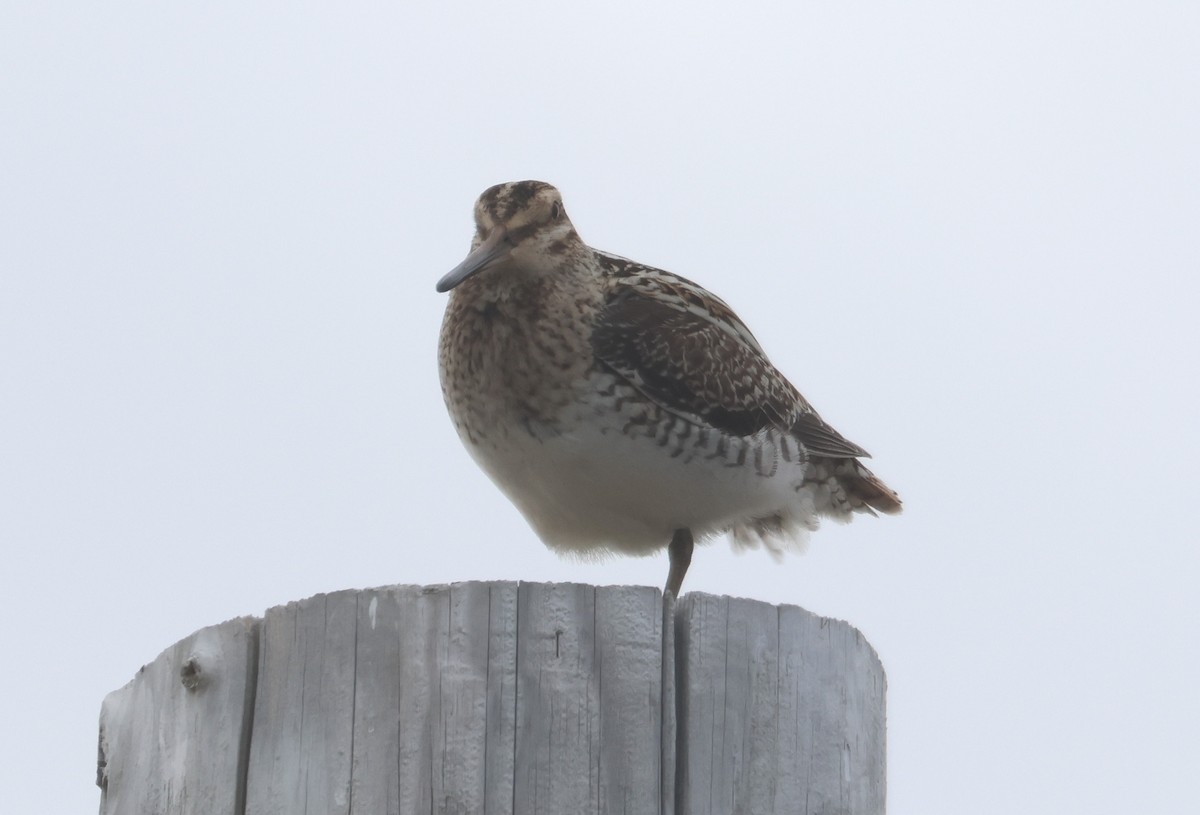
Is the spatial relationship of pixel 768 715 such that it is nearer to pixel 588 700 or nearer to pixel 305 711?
pixel 588 700

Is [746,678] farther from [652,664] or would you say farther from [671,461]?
[671,461]

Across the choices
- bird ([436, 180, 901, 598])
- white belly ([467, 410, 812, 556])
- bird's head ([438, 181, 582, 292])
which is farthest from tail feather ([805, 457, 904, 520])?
bird's head ([438, 181, 582, 292])

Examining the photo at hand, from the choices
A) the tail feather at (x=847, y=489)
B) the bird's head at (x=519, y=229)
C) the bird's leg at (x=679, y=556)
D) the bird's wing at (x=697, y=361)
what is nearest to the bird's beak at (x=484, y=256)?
the bird's head at (x=519, y=229)

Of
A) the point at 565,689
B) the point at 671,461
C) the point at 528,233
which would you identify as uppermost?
the point at 528,233

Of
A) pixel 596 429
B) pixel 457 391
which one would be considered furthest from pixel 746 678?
pixel 457 391

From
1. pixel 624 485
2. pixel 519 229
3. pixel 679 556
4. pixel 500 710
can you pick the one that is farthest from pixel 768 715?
pixel 519 229

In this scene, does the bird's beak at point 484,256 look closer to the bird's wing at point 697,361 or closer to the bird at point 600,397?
the bird at point 600,397

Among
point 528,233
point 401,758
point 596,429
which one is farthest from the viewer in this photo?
point 528,233

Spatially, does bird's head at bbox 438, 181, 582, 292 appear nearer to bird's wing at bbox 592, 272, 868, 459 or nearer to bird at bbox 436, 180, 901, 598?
bird at bbox 436, 180, 901, 598
